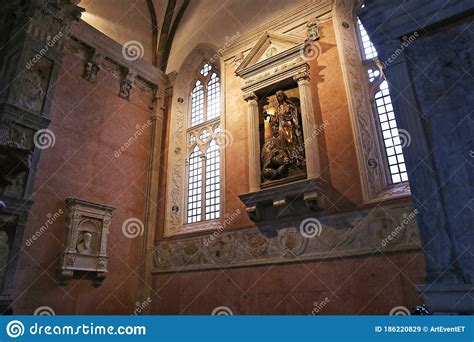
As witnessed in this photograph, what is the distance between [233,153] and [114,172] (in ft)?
11.4

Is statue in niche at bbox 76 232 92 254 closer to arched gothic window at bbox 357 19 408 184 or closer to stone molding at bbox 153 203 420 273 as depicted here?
stone molding at bbox 153 203 420 273

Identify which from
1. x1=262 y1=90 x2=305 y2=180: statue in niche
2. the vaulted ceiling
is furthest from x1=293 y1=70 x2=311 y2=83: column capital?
the vaulted ceiling

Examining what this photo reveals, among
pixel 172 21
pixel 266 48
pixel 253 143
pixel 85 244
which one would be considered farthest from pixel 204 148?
pixel 172 21

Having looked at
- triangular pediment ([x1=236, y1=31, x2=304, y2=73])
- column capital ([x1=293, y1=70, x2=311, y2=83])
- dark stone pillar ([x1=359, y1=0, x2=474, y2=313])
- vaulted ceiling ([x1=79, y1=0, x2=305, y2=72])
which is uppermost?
vaulted ceiling ([x1=79, y1=0, x2=305, y2=72])

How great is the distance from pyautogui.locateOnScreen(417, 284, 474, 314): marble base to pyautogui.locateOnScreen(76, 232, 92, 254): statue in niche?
26.6 feet

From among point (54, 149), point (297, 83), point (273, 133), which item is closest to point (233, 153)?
point (273, 133)

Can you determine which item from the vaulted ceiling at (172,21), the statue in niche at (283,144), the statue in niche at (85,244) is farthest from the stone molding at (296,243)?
the vaulted ceiling at (172,21)

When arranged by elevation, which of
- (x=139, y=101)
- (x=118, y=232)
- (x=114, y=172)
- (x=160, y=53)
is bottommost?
(x=118, y=232)

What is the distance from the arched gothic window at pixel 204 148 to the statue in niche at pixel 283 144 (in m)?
1.95

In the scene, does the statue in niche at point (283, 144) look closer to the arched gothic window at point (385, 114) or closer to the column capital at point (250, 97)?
the column capital at point (250, 97)

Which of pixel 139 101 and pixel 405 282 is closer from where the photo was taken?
pixel 405 282

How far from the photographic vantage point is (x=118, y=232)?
9789 mm

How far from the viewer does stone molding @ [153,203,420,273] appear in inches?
262

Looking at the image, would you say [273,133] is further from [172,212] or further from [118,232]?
[118,232]
